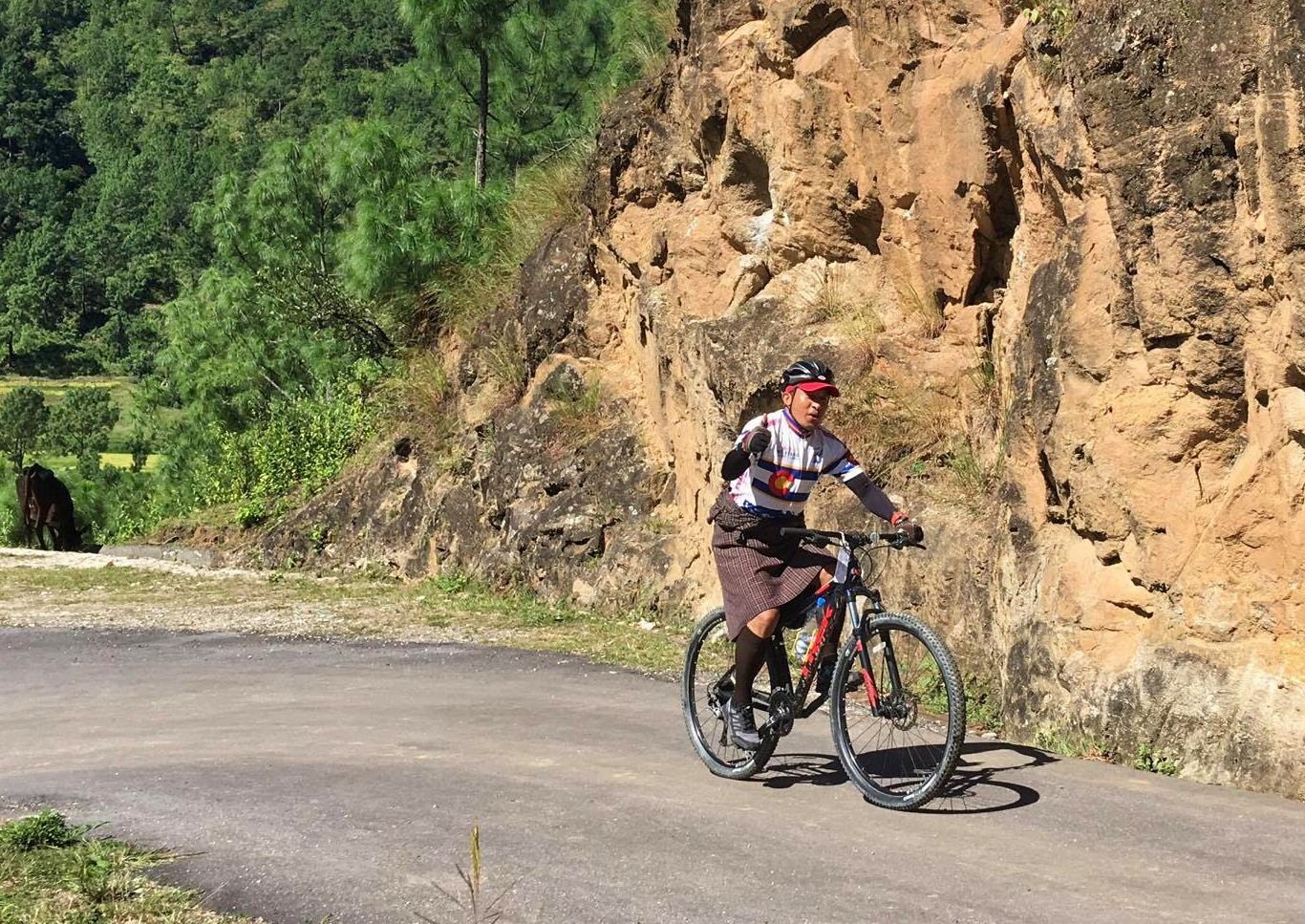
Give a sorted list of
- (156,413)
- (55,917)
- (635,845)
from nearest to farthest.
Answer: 1. (55,917)
2. (635,845)
3. (156,413)

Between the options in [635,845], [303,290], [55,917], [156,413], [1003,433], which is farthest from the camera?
[156,413]

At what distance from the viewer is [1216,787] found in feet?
24.4

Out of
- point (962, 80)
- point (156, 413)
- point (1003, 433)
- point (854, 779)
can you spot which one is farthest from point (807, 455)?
point (156, 413)

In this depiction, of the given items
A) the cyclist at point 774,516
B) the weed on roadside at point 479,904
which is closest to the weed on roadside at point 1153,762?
the cyclist at point 774,516

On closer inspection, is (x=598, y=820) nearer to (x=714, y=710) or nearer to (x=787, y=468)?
(x=714, y=710)

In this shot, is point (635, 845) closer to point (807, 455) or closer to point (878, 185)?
point (807, 455)

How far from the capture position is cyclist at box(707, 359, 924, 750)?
7.53m

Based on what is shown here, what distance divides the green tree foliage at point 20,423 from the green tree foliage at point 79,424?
973 mm

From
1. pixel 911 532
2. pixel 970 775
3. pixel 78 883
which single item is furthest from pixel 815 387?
pixel 78 883

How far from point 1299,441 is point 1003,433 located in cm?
285

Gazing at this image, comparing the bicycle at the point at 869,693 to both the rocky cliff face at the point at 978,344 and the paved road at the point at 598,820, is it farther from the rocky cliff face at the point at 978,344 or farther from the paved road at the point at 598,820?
the rocky cliff face at the point at 978,344

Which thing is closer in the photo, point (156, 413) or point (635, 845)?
point (635, 845)

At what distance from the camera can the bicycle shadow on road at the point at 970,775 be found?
7059 mm

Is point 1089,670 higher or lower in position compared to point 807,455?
lower
